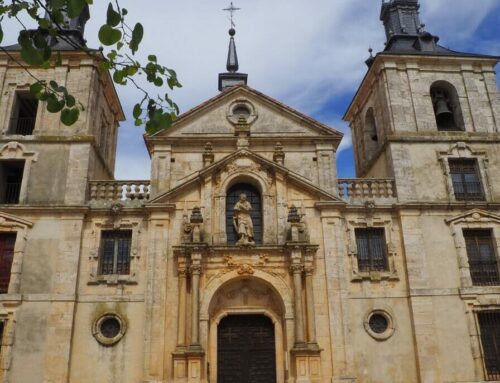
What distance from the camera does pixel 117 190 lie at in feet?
55.6

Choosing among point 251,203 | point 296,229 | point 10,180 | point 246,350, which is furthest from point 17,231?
point 296,229

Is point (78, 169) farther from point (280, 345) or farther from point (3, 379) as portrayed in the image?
point (280, 345)

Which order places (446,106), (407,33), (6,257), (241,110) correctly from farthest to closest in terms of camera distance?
(407,33) < (446,106) < (241,110) < (6,257)

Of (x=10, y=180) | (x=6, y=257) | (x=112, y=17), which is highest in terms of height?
(x=10, y=180)

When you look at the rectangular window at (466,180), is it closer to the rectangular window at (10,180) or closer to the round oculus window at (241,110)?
the round oculus window at (241,110)

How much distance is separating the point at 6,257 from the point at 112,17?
13.0 meters

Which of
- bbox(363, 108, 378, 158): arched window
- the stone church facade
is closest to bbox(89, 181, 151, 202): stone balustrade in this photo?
the stone church facade

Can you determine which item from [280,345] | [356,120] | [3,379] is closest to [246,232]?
[280,345]

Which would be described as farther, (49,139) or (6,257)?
(49,139)

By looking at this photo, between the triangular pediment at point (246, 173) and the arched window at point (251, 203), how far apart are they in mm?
586

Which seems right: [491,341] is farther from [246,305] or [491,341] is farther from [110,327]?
[110,327]

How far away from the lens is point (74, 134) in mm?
17344

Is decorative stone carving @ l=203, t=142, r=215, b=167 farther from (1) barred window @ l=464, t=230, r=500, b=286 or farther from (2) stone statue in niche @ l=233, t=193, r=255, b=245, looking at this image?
(1) barred window @ l=464, t=230, r=500, b=286

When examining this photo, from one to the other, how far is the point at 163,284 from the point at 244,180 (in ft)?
13.7
